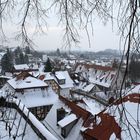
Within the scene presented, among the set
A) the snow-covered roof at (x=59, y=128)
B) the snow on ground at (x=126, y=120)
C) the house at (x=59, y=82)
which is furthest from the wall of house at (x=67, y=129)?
→ the house at (x=59, y=82)

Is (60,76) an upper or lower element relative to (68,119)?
lower

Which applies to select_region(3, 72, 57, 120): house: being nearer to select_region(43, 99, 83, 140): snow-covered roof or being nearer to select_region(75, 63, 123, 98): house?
select_region(43, 99, 83, 140): snow-covered roof

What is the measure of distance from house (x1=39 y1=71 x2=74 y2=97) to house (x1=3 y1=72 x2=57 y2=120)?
8955 mm

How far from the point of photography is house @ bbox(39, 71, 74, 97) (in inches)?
1427

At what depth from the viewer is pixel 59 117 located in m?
15.8

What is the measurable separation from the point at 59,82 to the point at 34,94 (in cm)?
1506

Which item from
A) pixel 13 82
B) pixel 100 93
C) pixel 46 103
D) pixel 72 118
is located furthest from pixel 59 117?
pixel 100 93

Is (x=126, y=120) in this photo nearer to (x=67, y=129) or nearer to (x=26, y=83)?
(x=67, y=129)

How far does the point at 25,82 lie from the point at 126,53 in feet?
78.2

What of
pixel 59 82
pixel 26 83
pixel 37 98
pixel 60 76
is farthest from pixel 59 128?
pixel 60 76

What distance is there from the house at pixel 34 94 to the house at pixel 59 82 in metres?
8.95

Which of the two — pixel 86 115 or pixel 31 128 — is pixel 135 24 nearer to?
pixel 31 128

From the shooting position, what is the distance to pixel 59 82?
39781 mm

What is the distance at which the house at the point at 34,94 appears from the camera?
2288cm
